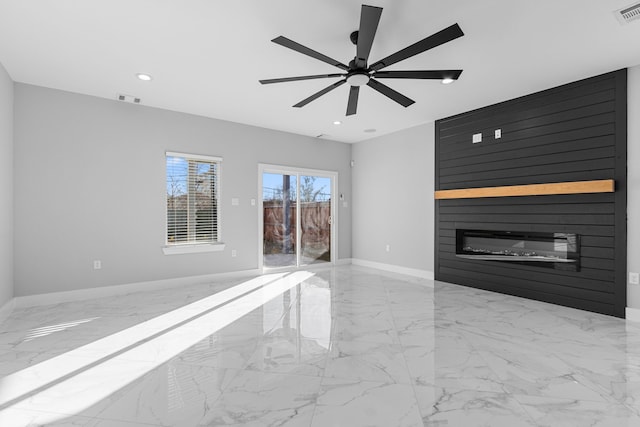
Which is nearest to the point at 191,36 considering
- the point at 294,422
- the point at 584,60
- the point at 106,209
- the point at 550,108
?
the point at 106,209

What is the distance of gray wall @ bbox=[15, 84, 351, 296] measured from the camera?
12.4ft

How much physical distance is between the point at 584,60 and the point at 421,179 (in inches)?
105

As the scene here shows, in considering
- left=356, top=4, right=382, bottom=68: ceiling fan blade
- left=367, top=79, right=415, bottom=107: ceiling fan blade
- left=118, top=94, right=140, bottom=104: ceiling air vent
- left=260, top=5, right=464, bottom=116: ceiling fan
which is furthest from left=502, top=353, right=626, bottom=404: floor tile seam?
left=118, top=94, right=140, bottom=104: ceiling air vent

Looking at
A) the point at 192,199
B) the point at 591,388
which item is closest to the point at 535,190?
the point at 591,388

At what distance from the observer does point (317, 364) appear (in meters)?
2.29

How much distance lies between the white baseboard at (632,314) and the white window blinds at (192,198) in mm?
5394

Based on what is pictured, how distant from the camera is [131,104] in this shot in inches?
174

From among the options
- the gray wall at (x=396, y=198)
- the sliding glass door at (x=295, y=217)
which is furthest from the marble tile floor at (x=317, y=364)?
the sliding glass door at (x=295, y=217)

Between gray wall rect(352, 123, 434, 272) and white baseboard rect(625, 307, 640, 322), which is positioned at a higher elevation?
gray wall rect(352, 123, 434, 272)

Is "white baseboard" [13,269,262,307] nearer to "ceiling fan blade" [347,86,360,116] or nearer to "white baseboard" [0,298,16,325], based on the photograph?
"white baseboard" [0,298,16,325]

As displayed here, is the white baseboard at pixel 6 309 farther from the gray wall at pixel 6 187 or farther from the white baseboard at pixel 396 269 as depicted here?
the white baseboard at pixel 396 269

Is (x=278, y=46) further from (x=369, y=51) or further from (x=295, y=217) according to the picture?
(x=295, y=217)

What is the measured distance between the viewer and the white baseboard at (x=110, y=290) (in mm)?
3770

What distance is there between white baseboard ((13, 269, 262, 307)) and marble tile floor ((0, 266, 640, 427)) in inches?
9.2
